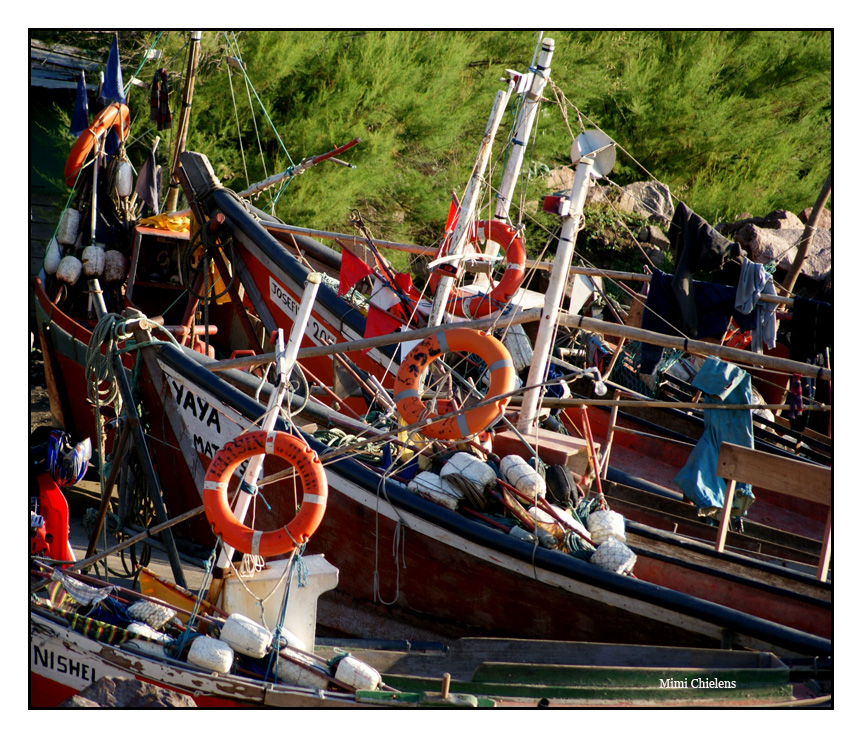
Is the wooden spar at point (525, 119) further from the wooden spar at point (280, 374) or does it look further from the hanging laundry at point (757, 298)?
the wooden spar at point (280, 374)

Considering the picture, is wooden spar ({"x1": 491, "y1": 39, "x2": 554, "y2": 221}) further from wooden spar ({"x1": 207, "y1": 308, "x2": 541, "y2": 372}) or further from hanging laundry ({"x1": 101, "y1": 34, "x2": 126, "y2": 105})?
hanging laundry ({"x1": 101, "y1": 34, "x2": 126, "y2": 105})

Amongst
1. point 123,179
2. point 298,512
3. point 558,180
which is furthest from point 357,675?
point 558,180

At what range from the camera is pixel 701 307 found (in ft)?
21.7

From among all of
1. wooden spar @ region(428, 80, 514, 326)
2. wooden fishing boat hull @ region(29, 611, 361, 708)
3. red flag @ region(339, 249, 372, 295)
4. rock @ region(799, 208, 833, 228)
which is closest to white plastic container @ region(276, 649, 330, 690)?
wooden fishing boat hull @ region(29, 611, 361, 708)

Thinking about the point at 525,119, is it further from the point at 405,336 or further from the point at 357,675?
the point at 357,675

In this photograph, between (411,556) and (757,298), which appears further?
(757,298)

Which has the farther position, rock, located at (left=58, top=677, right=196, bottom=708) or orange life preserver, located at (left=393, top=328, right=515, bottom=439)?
orange life preserver, located at (left=393, top=328, right=515, bottom=439)

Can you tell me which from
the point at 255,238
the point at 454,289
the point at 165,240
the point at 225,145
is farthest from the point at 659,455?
the point at 225,145

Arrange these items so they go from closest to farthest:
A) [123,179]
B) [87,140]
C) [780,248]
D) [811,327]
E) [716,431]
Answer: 1. [716,431]
2. [811,327]
3. [87,140]
4. [123,179]
5. [780,248]

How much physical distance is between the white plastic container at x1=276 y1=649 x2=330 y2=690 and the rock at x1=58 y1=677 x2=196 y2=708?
50cm

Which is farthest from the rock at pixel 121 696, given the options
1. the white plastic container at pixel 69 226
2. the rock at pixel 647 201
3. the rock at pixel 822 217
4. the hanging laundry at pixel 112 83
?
the rock at pixel 822 217

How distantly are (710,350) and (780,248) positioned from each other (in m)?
8.47

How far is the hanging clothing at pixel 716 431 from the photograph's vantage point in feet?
18.9

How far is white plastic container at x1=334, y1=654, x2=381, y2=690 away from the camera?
13.8 feet
